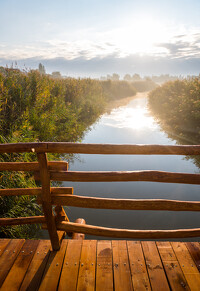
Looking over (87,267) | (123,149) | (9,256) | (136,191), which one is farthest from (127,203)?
(136,191)

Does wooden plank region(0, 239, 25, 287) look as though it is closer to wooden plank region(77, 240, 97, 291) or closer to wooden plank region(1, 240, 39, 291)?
wooden plank region(1, 240, 39, 291)

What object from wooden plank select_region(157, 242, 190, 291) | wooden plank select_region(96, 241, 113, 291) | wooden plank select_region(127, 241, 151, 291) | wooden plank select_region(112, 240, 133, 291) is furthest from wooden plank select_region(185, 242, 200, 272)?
wooden plank select_region(96, 241, 113, 291)

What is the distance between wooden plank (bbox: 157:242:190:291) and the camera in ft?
7.33

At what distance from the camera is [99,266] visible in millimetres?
2465

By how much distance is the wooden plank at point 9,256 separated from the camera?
94.2 inches

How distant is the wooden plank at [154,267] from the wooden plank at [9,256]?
1591 millimetres

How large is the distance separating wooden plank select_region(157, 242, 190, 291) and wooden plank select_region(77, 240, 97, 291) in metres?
0.83

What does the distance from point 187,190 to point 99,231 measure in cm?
447

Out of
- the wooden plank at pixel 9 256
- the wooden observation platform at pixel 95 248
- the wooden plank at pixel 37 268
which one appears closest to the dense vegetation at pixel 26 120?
the wooden plank at pixel 9 256

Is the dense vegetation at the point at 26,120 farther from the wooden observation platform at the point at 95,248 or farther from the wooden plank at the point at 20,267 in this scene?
the wooden observation platform at the point at 95,248

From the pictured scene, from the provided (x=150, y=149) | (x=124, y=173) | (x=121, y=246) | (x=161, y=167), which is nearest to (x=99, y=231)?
(x=121, y=246)

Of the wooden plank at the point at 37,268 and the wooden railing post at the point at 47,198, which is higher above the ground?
the wooden railing post at the point at 47,198

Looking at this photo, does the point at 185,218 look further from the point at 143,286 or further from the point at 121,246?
the point at 143,286

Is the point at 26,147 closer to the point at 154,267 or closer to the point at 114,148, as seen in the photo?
the point at 114,148
